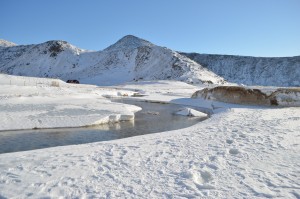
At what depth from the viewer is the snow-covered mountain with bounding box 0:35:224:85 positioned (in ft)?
255

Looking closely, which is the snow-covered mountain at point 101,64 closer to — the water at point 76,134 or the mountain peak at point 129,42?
the mountain peak at point 129,42

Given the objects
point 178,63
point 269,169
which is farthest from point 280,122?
point 178,63

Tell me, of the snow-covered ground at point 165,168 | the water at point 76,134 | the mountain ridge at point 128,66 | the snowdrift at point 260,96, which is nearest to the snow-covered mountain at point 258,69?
the mountain ridge at point 128,66

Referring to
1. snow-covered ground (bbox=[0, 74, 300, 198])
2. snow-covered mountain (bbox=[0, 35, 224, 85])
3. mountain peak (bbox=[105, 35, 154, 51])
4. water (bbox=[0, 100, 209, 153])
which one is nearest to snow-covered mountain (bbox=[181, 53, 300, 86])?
snow-covered mountain (bbox=[0, 35, 224, 85])

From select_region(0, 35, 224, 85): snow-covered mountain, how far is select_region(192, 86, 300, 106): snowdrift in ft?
132

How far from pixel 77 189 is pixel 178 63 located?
247ft

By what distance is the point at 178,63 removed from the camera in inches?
3142

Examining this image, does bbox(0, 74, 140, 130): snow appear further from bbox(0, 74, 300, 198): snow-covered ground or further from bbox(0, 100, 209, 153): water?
bbox(0, 74, 300, 198): snow-covered ground

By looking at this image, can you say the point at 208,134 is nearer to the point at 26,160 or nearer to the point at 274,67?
the point at 26,160

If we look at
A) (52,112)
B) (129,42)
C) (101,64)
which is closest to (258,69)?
(101,64)

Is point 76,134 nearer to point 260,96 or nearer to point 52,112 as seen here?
point 52,112

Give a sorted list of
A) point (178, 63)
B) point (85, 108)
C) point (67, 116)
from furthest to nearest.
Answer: point (178, 63) → point (85, 108) → point (67, 116)

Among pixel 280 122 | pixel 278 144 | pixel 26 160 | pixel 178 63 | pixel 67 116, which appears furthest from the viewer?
pixel 178 63

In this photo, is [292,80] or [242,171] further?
[292,80]
